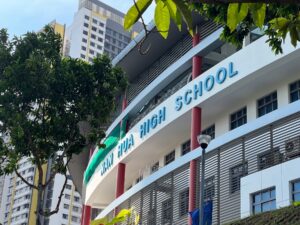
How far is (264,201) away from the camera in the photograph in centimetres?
1852

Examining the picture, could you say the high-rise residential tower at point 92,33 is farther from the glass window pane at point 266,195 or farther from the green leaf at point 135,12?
the green leaf at point 135,12

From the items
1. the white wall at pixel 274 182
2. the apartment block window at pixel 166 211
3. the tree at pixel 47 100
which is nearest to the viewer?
the tree at pixel 47 100

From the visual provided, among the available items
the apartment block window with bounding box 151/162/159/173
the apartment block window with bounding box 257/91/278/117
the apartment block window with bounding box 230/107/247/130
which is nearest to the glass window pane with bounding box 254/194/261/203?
the apartment block window with bounding box 257/91/278/117

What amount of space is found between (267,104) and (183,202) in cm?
510

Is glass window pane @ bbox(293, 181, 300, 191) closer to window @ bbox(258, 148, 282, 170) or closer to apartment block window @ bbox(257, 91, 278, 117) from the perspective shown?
window @ bbox(258, 148, 282, 170)

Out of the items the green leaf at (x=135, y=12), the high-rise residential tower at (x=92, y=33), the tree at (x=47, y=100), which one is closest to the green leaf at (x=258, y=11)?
the green leaf at (x=135, y=12)

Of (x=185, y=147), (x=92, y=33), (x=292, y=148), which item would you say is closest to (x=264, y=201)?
(x=292, y=148)

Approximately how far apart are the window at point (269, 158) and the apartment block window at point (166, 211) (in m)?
5.60

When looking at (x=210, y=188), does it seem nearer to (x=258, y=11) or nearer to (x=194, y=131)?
(x=194, y=131)

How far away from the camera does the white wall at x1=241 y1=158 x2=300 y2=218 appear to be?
17.6m

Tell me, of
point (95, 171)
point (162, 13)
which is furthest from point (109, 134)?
point (162, 13)

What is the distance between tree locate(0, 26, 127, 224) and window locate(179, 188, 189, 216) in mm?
9538

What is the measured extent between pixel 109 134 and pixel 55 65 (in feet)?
61.4

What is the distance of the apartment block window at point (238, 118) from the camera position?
23.2 m
